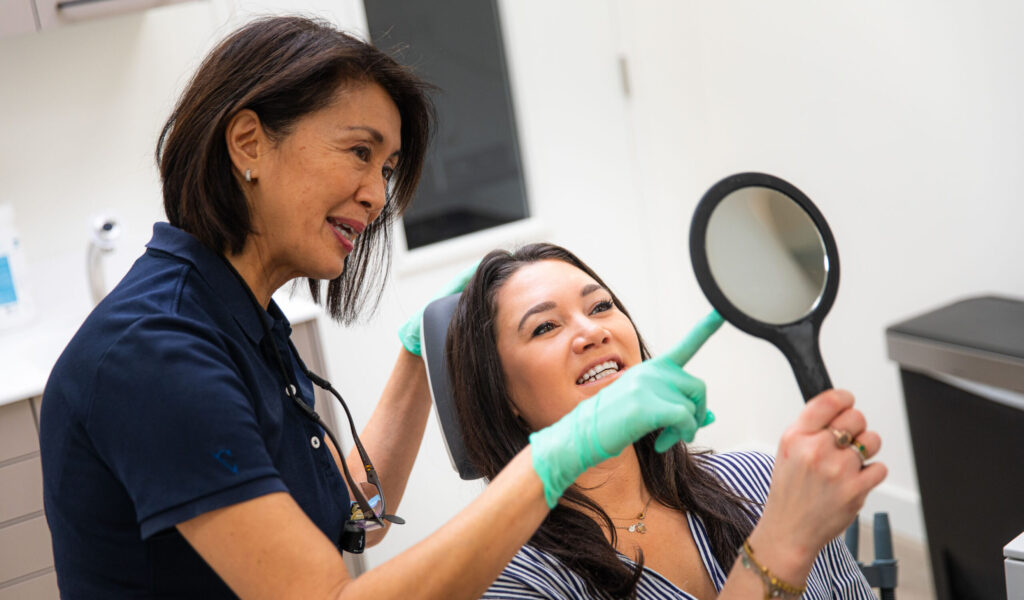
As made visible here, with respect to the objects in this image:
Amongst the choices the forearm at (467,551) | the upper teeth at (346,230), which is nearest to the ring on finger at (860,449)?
the forearm at (467,551)

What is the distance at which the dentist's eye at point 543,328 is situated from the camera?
142 cm

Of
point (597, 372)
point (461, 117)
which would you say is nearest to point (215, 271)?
point (597, 372)

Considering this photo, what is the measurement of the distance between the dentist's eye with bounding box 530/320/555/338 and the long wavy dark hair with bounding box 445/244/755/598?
7 centimetres

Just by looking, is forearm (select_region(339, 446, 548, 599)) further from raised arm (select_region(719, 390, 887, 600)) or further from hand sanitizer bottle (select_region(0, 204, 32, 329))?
hand sanitizer bottle (select_region(0, 204, 32, 329))

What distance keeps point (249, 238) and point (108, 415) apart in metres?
0.30

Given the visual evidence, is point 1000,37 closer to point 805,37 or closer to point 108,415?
point 805,37

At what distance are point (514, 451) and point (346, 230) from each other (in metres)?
0.42

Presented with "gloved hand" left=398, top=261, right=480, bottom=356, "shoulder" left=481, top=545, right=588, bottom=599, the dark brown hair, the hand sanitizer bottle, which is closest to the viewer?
the dark brown hair

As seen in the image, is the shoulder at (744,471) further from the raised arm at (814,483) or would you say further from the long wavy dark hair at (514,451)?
the raised arm at (814,483)

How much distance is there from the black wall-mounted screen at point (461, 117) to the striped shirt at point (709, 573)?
1606 mm

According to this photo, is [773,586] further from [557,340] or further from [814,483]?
[557,340]

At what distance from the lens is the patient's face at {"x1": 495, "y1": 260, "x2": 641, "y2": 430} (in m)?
1.37

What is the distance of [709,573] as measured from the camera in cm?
134

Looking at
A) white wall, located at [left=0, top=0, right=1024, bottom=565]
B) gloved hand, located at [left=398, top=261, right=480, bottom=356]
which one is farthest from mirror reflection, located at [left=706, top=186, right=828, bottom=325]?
white wall, located at [left=0, top=0, right=1024, bottom=565]
